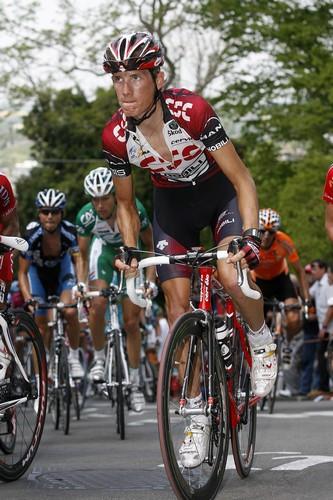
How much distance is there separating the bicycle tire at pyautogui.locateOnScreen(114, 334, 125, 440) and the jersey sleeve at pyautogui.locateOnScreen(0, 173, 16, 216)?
12.3ft

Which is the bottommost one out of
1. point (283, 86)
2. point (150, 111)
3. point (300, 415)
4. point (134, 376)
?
point (300, 415)

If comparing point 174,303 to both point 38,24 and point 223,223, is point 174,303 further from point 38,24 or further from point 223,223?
point 38,24

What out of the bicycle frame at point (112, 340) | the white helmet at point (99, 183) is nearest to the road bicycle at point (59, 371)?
the bicycle frame at point (112, 340)

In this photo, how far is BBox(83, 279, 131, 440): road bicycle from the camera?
11945 millimetres

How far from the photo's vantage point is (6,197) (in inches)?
309

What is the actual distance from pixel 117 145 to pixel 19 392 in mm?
1601

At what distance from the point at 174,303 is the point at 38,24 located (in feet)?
124

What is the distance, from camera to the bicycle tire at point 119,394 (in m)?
11.2

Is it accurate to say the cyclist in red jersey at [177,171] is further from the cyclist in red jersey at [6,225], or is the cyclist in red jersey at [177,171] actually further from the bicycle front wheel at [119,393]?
the bicycle front wheel at [119,393]

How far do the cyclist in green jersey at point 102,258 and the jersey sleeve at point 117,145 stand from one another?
449cm

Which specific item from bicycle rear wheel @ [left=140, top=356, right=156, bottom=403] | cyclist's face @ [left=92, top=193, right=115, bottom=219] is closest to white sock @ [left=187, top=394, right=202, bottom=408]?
cyclist's face @ [left=92, top=193, right=115, bottom=219]

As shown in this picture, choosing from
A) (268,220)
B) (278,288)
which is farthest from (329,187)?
(278,288)

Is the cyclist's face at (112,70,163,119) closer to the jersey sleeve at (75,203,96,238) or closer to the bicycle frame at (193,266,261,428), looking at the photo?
the bicycle frame at (193,266,261,428)

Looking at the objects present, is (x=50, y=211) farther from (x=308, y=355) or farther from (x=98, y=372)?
(x=308, y=355)
